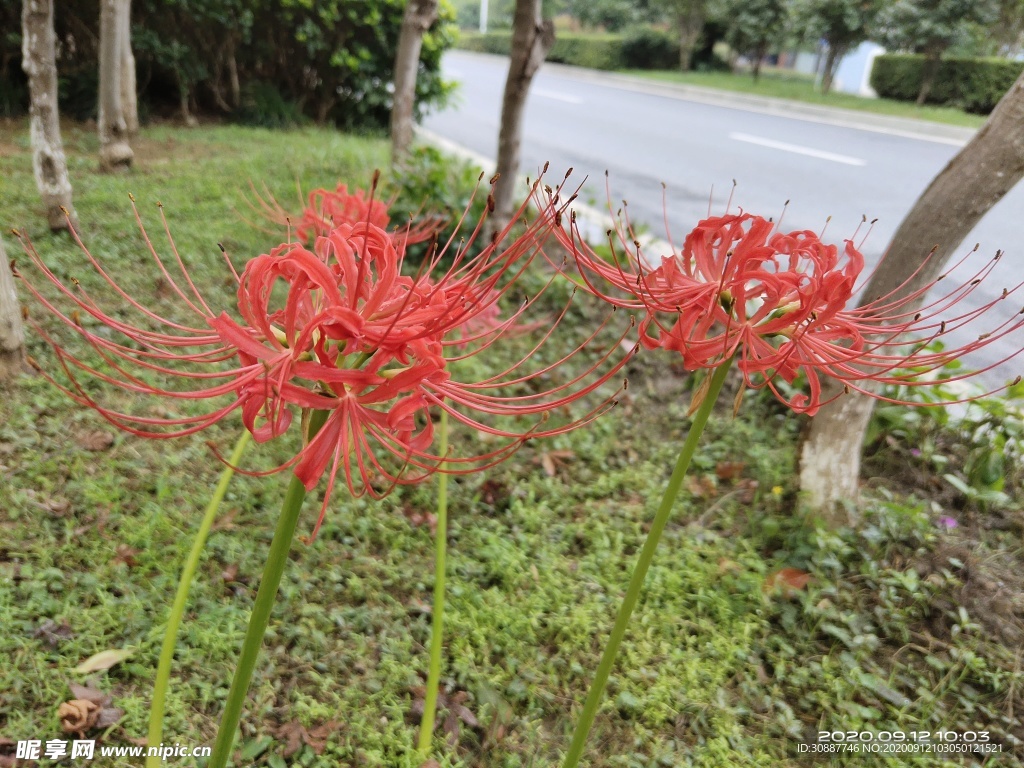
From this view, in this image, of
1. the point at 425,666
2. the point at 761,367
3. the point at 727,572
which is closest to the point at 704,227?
the point at 761,367

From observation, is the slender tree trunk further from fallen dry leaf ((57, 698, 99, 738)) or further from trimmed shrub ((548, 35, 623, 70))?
trimmed shrub ((548, 35, 623, 70))

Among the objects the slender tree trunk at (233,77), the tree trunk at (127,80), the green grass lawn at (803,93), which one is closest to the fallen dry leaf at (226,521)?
the tree trunk at (127,80)

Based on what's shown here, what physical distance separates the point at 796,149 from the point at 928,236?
27.5 ft

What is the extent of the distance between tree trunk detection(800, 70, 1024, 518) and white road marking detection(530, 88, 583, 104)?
43.5 feet

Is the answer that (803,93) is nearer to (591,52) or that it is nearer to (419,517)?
(591,52)

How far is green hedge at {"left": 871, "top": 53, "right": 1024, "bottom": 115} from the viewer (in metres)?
7.76

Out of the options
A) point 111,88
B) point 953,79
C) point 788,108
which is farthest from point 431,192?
point 788,108

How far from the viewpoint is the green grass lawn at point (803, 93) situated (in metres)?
10.7

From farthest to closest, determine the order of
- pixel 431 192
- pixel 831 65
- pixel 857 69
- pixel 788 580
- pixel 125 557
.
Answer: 1. pixel 857 69
2. pixel 831 65
3. pixel 431 192
4. pixel 788 580
5. pixel 125 557

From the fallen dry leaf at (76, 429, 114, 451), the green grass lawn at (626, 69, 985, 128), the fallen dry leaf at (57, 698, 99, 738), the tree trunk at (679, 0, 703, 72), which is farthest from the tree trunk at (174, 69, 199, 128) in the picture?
the tree trunk at (679, 0, 703, 72)

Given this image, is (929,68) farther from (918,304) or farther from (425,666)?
(425,666)

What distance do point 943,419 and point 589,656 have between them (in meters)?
2.09

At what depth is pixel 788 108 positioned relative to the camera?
1434 centimetres

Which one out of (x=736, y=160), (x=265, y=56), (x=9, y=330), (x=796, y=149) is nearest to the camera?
(x=9, y=330)
